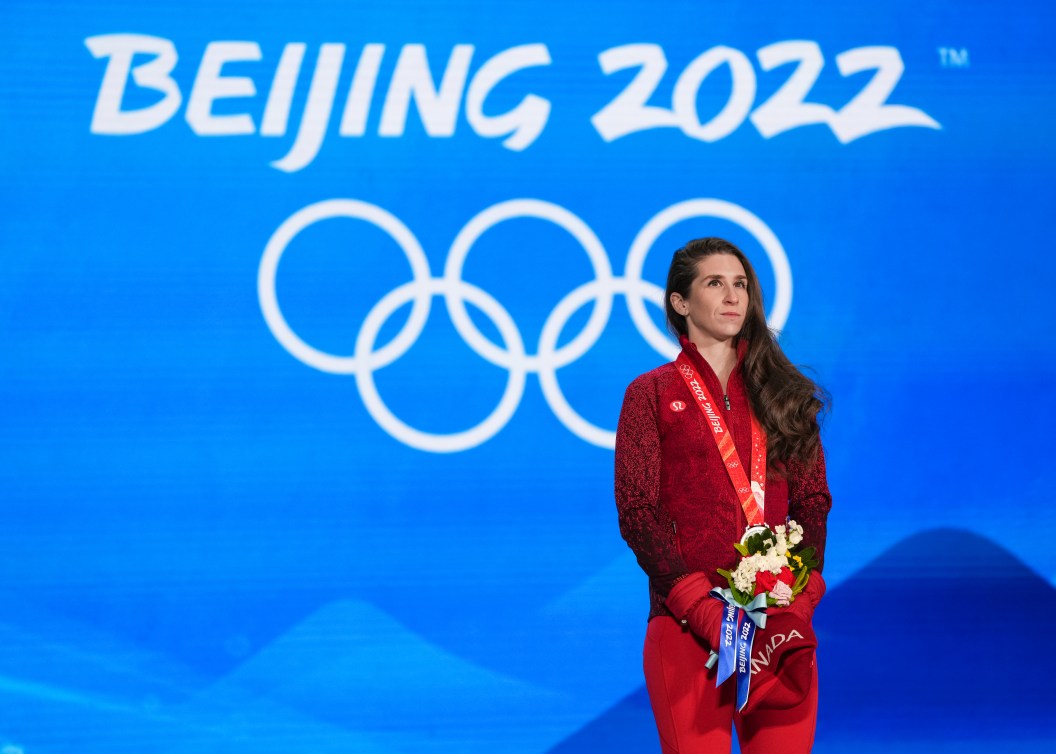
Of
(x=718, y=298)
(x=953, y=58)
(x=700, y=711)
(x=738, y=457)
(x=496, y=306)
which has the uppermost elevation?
(x=953, y=58)

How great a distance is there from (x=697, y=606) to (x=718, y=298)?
2.30ft

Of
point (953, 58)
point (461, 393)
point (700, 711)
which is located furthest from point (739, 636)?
point (953, 58)

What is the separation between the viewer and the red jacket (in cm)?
272

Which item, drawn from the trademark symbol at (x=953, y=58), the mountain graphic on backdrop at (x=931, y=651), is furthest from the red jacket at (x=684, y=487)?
the trademark symbol at (x=953, y=58)

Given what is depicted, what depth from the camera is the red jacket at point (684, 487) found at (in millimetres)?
2719

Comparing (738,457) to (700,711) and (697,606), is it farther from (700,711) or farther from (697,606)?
(700,711)

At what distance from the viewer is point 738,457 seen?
9.13 ft

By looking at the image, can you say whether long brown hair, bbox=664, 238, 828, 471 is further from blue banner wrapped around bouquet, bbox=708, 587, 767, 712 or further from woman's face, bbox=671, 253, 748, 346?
blue banner wrapped around bouquet, bbox=708, 587, 767, 712

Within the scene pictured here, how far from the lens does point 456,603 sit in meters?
4.30

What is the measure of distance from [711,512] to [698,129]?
2054 millimetres

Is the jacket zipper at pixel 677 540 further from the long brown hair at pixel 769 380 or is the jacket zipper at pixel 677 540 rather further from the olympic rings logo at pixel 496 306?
the olympic rings logo at pixel 496 306

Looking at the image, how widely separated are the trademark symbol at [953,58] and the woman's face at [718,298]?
2076mm

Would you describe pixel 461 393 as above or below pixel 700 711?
above

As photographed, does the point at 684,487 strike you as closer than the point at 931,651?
Yes
